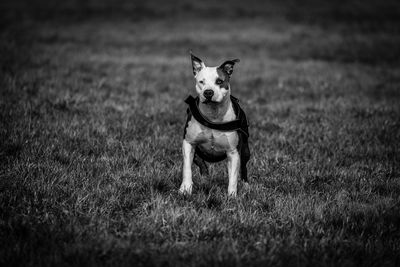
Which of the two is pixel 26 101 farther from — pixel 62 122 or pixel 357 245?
pixel 357 245

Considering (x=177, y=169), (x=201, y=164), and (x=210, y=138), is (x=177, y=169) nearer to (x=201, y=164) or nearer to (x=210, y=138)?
(x=201, y=164)

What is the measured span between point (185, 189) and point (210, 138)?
0.70 metres

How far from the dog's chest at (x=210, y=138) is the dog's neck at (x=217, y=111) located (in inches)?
6.2

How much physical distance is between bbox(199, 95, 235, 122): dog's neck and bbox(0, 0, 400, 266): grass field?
0.93 meters

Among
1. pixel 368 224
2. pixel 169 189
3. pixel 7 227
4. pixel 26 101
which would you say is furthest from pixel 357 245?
pixel 26 101

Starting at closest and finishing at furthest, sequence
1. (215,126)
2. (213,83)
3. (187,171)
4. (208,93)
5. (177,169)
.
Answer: (208,93) → (213,83) → (215,126) → (187,171) → (177,169)

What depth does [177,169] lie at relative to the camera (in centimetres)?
522

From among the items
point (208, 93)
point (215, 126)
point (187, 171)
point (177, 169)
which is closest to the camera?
point (208, 93)

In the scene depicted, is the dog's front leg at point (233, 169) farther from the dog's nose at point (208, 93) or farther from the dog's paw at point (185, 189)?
the dog's nose at point (208, 93)

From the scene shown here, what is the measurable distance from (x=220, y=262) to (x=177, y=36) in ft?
67.0

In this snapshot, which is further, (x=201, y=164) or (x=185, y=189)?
(x=201, y=164)

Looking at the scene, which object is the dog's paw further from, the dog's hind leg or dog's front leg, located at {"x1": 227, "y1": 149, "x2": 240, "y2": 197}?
the dog's hind leg

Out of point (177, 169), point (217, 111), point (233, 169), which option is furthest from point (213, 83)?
point (177, 169)

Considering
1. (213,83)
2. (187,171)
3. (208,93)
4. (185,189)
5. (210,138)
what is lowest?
(185,189)
